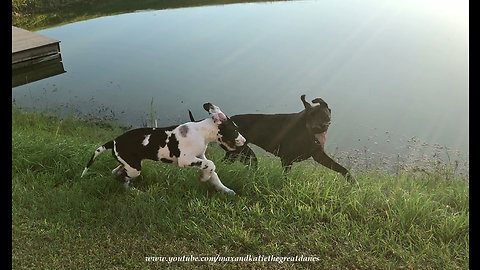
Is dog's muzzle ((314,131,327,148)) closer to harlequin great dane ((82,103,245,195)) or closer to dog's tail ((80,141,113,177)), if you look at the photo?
harlequin great dane ((82,103,245,195))

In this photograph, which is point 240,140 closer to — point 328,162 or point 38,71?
point 328,162

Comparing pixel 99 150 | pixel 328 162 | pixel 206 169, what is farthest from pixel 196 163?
pixel 328 162

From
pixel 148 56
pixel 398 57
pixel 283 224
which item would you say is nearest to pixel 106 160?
pixel 148 56

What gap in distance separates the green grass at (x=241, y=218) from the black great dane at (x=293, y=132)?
143 mm

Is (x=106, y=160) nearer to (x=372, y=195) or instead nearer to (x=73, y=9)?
(x=73, y=9)

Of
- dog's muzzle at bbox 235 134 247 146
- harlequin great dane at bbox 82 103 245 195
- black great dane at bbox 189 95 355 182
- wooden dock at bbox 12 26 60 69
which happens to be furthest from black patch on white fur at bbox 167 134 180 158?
wooden dock at bbox 12 26 60 69

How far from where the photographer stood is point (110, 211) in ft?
7.58

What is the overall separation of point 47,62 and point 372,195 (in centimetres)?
192

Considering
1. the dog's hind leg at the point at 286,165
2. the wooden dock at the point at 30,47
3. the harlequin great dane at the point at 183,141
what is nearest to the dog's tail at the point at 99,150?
the harlequin great dane at the point at 183,141

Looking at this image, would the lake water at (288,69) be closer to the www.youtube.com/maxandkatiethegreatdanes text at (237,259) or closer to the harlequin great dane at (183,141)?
the harlequin great dane at (183,141)

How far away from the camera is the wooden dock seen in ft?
8.45

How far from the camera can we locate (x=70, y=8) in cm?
290

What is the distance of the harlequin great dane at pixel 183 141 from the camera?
2055mm

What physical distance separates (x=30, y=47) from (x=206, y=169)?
133cm
